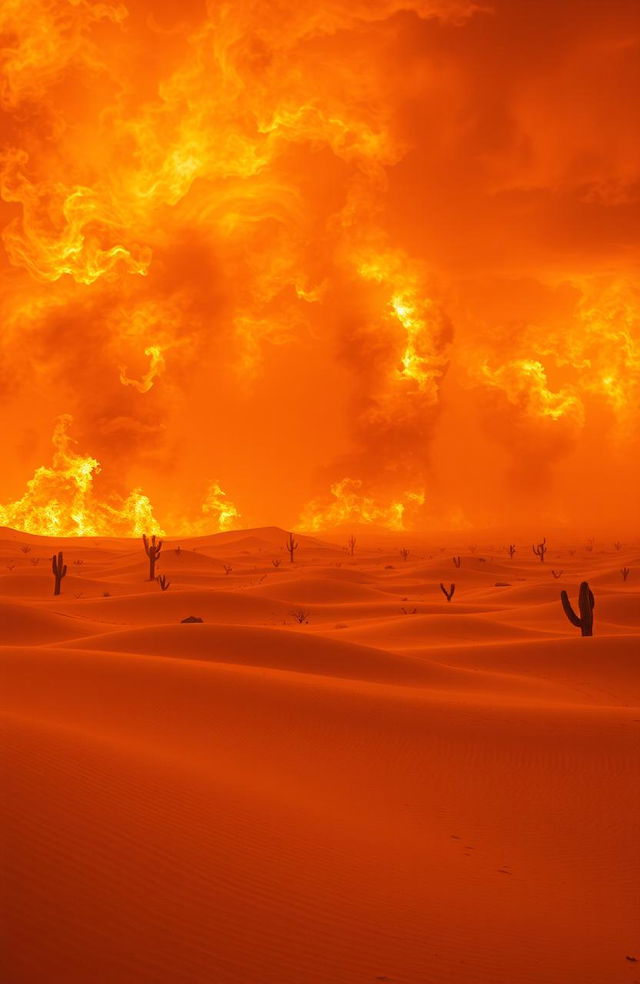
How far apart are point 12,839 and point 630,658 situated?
13.5 m

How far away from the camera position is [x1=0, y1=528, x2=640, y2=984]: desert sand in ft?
9.80

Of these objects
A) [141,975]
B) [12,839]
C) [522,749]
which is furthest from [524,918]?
[522,749]

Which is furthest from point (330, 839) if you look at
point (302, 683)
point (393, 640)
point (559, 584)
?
point (559, 584)

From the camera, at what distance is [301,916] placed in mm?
3334

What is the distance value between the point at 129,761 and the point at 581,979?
→ 3141 millimetres

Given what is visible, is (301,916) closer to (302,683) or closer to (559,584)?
(302,683)

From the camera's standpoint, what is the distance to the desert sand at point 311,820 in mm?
2988

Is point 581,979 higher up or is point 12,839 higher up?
point 12,839

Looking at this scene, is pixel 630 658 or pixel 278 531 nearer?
pixel 630 658

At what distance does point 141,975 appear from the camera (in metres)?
2.64

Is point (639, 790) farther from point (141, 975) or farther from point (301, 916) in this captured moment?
point (141, 975)

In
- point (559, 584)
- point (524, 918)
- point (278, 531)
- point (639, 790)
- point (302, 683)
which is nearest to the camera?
point (524, 918)

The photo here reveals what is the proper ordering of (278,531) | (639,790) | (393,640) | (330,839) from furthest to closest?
(278,531) < (393,640) < (639,790) < (330,839)

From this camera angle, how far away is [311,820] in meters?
Result: 4.87
